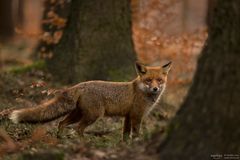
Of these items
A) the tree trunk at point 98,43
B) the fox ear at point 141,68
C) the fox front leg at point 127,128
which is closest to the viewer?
the fox front leg at point 127,128

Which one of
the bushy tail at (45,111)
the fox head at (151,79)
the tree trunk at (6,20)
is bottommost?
the tree trunk at (6,20)

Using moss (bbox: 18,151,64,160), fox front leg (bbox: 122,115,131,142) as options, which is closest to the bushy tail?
fox front leg (bbox: 122,115,131,142)

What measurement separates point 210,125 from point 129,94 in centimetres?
393

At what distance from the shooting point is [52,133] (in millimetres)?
11211

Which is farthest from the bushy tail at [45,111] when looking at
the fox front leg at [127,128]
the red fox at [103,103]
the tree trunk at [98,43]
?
the tree trunk at [98,43]

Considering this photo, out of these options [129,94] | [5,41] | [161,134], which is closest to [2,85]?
[129,94]

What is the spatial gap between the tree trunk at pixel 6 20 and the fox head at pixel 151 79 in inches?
834

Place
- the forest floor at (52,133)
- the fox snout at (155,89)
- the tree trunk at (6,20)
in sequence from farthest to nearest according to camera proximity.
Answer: the tree trunk at (6,20)
the fox snout at (155,89)
the forest floor at (52,133)

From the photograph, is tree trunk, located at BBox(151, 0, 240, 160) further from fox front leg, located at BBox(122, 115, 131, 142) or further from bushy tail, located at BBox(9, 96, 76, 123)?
fox front leg, located at BBox(122, 115, 131, 142)

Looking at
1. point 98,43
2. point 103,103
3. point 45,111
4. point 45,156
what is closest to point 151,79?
point 103,103

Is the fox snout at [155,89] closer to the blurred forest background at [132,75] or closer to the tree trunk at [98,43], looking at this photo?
the blurred forest background at [132,75]

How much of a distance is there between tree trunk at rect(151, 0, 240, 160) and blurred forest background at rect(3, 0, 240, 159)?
0.04 ft

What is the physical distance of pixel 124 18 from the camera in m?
15.5

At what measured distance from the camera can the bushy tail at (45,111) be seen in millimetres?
10172
